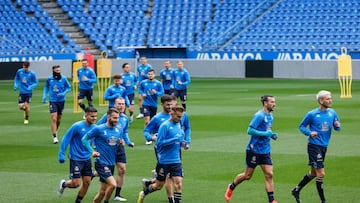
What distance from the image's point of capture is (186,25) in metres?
63.3

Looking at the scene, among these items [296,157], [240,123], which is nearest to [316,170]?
[296,157]

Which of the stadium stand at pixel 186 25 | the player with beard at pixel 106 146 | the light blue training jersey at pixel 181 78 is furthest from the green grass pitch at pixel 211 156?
the stadium stand at pixel 186 25

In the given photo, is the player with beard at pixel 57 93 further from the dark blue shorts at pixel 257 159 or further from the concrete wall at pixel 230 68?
the concrete wall at pixel 230 68

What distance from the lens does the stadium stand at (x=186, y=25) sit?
57938 millimetres

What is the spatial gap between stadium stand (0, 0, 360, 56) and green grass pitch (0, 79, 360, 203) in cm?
1943

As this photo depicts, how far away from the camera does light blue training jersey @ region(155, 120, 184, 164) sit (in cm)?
1441

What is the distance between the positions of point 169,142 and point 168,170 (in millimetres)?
461

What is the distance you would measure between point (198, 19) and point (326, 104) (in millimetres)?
48277

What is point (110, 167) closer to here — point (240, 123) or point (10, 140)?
point (10, 140)

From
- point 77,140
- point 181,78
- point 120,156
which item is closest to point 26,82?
point 181,78

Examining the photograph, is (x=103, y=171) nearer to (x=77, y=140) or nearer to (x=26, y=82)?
(x=77, y=140)

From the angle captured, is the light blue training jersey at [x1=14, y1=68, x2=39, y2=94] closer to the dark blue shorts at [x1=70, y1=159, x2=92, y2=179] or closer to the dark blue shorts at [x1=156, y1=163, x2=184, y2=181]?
the dark blue shorts at [x1=70, y1=159, x2=92, y2=179]

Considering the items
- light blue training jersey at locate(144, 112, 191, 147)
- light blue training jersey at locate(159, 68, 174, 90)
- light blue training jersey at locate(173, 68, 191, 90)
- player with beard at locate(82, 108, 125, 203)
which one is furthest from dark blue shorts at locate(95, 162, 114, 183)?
light blue training jersey at locate(173, 68, 191, 90)

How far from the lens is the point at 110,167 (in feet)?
47.5
